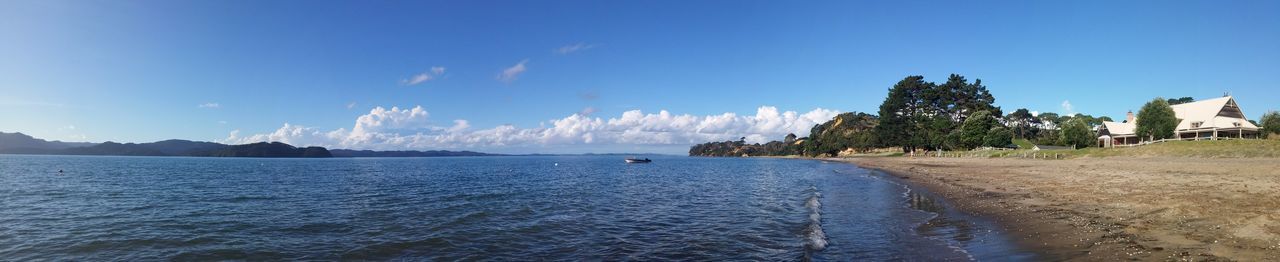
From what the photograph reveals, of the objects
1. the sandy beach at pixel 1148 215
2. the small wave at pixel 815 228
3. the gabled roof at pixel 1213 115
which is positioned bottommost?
the small wave at pixel 815 228

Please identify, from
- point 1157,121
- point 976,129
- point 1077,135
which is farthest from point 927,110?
point 1157,121

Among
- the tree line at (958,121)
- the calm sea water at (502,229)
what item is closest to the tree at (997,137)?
the tree line at (958,121)

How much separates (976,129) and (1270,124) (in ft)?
106

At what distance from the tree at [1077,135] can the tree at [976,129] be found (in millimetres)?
10481

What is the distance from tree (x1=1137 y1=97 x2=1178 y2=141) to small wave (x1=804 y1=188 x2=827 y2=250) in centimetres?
7098

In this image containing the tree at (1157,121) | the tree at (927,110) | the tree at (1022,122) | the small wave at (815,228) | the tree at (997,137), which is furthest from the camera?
the tree at (1022,122)

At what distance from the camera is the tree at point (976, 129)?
91125 mm

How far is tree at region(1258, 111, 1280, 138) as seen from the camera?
206ft

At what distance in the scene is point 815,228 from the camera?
16.8 m

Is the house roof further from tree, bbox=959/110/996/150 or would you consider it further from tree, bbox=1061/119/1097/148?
tree, bbox=959/110/996/150

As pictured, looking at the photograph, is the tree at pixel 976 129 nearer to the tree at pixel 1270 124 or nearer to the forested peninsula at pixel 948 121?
the forested peninsula at pixel 948 121

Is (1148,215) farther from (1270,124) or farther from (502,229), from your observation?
A: (1270,124)

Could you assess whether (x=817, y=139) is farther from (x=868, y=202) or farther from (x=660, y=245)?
(x=660, y=245)

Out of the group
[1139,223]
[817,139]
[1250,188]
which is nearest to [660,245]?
[1139,223]
